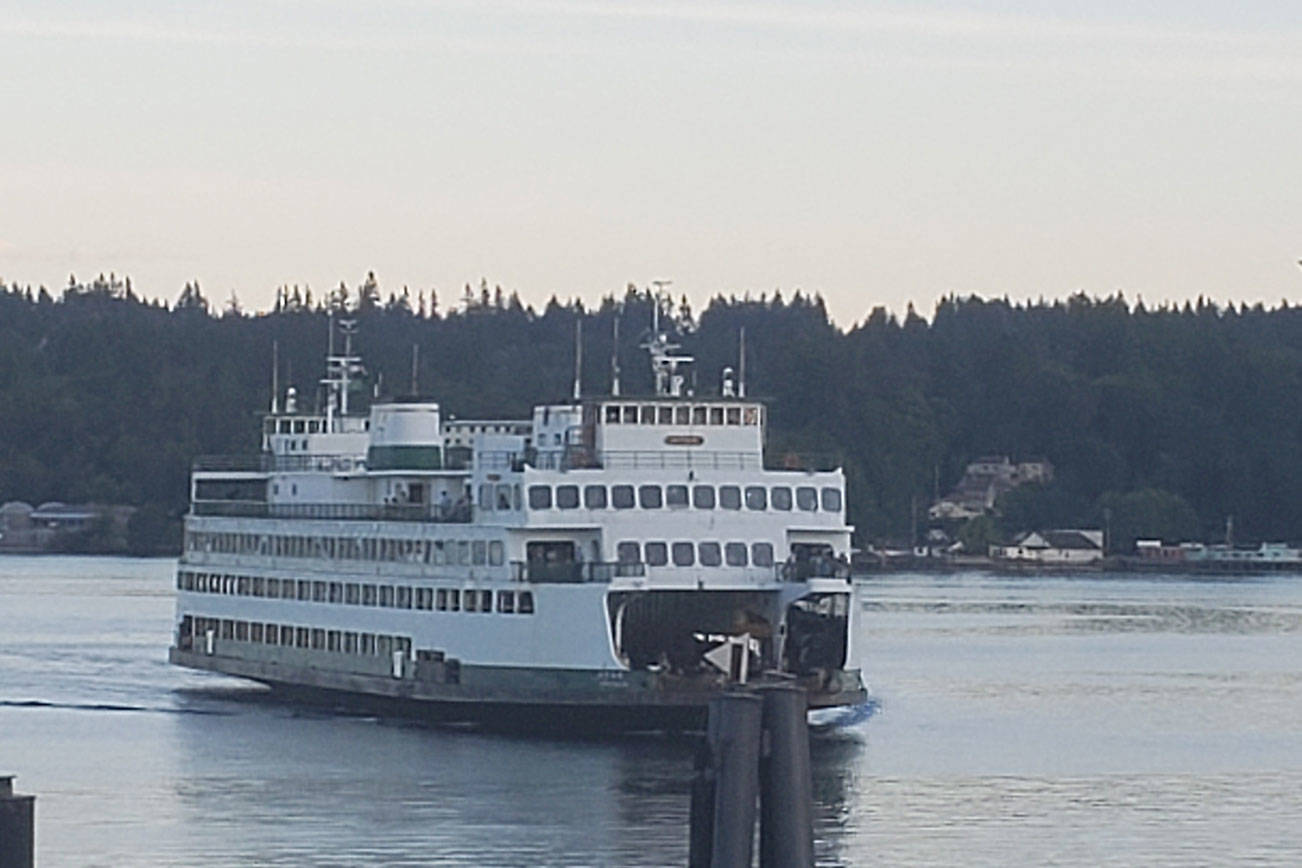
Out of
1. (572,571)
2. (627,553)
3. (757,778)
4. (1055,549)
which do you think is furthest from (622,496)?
(1055,549)

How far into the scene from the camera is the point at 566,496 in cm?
6012

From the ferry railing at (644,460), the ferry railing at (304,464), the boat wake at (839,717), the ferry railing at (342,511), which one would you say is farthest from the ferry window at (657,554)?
the ferry railing at (304,464)

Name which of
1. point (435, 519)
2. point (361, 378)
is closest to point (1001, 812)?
point (435, 519)

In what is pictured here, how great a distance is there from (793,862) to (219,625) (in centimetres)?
4285

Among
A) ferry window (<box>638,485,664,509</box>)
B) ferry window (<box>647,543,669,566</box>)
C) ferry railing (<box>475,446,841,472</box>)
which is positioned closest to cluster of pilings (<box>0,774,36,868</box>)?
ferry window (<box>647,543,669,566</box>)

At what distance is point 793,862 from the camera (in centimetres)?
2984

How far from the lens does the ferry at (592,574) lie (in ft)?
192

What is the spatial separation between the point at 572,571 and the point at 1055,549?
5091 inches

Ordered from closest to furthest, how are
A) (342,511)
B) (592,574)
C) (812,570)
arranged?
(592,574)
(812,570)
(342,511)

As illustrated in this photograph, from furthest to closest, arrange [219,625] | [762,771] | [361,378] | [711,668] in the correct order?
[361,378] → [219,625] → [711,668] → [762,771]

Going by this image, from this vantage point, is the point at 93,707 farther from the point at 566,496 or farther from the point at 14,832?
the point at 14,832

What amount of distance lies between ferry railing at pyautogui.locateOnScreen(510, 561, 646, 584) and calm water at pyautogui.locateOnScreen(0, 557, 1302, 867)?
266 centimetres

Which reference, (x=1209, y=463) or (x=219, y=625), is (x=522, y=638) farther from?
(x=1209, y=463)

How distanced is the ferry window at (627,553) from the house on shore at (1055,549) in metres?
125
